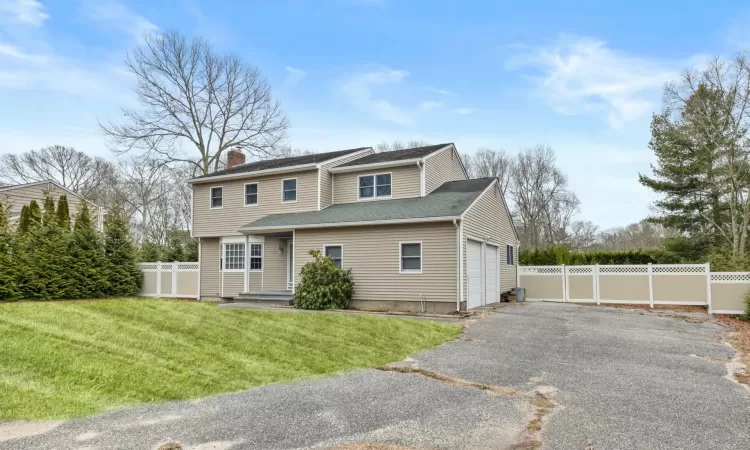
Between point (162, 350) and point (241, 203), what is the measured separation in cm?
1335

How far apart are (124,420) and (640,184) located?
3063 centimetres

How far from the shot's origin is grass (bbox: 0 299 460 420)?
5.22 m

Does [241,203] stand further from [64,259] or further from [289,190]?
[64,259]

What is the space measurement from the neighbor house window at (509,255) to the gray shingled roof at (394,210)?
3627 mm

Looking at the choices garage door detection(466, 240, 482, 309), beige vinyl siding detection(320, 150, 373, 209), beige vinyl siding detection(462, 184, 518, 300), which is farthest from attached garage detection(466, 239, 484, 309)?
beige vinyl siding detection(320, 150, 373, 209)

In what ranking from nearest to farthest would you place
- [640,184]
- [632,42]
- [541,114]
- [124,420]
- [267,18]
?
[124,420], [632,42], [267,18], [541,114], [640,184]

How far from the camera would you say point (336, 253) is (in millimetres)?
15953

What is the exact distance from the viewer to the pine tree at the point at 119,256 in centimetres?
1794

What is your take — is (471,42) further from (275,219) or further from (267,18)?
(275,219)

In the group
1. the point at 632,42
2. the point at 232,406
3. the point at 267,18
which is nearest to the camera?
the point at 232,406

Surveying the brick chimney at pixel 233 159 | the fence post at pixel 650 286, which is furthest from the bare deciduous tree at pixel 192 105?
the fence post at pixel 650 286

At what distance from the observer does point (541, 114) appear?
2125 cm

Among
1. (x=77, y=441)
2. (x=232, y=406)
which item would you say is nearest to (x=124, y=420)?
(x=77, y=441)

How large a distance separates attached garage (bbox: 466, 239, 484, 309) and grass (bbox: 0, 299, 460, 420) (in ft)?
13.4
